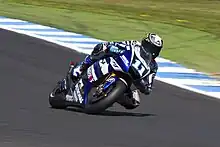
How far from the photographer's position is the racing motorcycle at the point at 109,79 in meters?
10.4

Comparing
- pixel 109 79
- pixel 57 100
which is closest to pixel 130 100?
pixel 109 79

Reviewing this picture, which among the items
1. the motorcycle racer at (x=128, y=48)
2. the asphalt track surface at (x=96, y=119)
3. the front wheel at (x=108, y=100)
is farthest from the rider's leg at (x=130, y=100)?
the front wheel at (x=108, y=100)

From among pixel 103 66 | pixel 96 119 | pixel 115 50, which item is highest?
pixel 115 50

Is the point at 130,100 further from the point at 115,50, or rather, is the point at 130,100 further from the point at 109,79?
the point at 115,50

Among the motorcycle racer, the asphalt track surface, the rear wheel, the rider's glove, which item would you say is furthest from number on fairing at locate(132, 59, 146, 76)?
the rear wheel

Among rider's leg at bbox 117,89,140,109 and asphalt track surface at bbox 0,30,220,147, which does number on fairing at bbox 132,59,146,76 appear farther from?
asphalt track surface at bbox 0,30,220,147

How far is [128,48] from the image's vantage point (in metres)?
10.5

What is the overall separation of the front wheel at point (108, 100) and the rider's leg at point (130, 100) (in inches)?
14.4

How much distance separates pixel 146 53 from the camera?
10500mm

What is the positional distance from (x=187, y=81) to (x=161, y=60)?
2.54m

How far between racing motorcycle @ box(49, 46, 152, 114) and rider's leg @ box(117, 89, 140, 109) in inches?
8.4

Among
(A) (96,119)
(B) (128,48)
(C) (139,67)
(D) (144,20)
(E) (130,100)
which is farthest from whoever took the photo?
(D) (144,20)

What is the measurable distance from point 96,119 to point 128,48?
42.8 inches

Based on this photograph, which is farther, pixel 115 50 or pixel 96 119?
pixel 115 50
